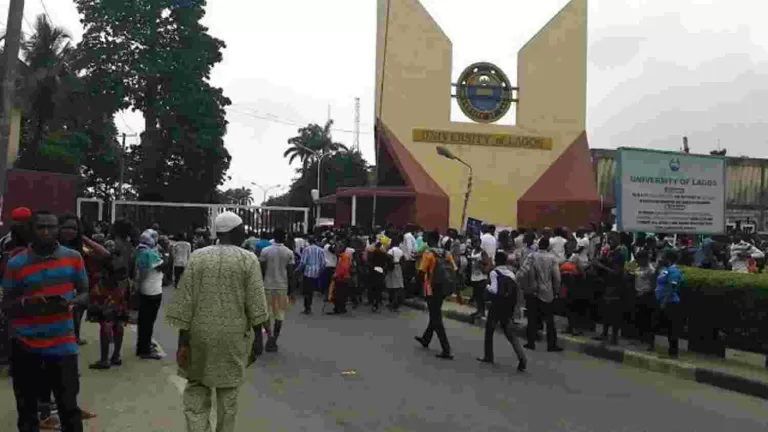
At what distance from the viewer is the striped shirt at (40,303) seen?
16.8 feet

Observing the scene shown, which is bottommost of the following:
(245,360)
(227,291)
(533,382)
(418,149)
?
(533,382)

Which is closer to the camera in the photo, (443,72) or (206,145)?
(443,72)

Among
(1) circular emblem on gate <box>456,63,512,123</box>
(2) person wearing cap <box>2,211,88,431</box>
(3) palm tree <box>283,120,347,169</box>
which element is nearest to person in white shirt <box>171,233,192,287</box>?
(1) circular emblem on gate <box>456,63,512,123</box>

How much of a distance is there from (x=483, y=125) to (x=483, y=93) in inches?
46.9

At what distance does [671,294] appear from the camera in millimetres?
10930

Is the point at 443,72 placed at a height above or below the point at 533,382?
above

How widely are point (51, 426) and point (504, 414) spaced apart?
12.8 feet

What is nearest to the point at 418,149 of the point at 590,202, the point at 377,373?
the point at 590,202

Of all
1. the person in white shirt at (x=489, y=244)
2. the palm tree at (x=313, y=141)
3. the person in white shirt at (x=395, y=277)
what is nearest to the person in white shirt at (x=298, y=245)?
the person in white shirt at (x=395, y=277)

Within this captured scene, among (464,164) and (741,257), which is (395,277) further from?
(464,164)

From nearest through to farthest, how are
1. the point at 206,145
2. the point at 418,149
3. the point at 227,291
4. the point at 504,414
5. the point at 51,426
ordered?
the point at 227,291 < the point at 51,426 < the point at 504,414 < the point at 418,149 < the point at 206,145

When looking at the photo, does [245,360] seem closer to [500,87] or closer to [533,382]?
[533,382]

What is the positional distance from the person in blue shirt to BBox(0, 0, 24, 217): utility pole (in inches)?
376

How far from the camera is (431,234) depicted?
1184cm
